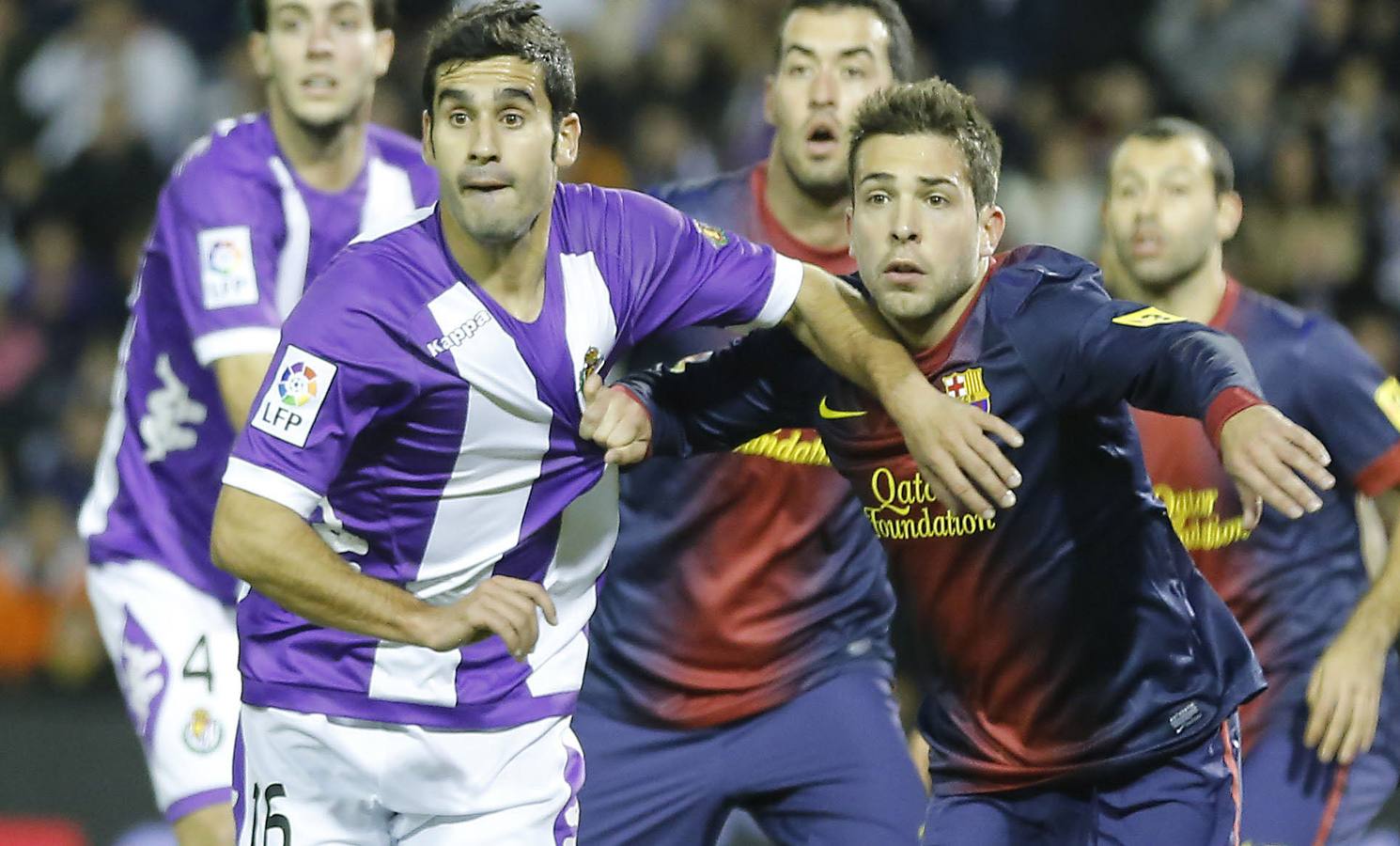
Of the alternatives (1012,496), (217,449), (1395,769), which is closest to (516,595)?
(1012,496)

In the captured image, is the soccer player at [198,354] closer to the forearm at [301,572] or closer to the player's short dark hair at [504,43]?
the player's short dark hair at [504,43]

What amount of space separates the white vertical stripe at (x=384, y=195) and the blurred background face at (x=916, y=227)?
177 centimetres

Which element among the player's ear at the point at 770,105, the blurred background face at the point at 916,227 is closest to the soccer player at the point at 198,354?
the player's ear at the point at 770,105

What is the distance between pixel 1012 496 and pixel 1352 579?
193 cm

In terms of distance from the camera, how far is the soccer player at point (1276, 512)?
5574mm

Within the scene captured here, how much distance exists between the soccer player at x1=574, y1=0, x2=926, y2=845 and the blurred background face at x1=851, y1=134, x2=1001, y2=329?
1.04 meters

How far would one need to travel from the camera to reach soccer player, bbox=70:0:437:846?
583 centimetres

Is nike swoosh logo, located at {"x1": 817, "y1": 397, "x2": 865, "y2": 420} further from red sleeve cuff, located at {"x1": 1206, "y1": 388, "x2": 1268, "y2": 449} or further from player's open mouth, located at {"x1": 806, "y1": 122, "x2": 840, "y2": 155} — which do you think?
player's open mouth, located at {"x1": 806, "y1": 122, "x2": 840, "y2": 155}

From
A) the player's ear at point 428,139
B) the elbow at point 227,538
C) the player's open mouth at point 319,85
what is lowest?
the elbow at point 227,538

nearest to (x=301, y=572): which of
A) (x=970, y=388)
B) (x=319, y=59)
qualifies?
(x=970, y=388)

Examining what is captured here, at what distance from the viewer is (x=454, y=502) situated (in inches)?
185

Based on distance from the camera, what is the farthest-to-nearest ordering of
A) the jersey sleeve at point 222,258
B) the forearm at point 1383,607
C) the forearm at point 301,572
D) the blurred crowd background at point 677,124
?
the blurred crowd background at point 677,124 → the jersey sleeve at point 222,258 → the forearm at point 1383,607 → the forearm at point 301,572

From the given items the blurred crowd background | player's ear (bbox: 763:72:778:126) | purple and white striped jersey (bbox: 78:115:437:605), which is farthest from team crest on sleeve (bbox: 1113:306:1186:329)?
the blurred crowd background

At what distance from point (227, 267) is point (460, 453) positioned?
1.36m
